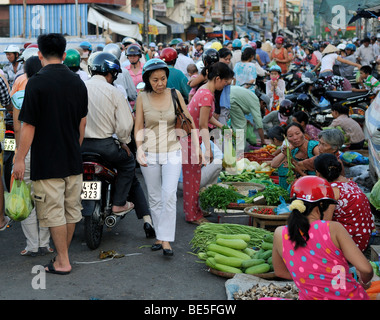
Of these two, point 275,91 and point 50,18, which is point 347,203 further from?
point 50,18

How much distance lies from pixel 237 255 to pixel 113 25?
33084 millimetres

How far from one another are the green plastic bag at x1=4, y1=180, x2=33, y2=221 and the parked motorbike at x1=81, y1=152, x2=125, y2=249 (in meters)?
0.72

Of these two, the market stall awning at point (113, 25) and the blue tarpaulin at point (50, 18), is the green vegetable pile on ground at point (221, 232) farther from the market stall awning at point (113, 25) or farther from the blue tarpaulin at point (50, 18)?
the blue tarpaulin at point (50, 18)

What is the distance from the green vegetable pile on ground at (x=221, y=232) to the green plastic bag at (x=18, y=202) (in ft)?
6.03

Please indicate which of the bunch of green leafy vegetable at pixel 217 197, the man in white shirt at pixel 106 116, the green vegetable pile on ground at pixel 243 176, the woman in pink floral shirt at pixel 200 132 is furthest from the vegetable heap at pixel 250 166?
the man in white shirt at pixel 106 116

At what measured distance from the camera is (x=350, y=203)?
5.98 metres

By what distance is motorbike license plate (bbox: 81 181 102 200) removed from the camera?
6.22 meters

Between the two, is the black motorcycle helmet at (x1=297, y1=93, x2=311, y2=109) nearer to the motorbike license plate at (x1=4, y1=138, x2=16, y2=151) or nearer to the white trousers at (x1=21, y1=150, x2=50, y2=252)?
the motorbike license plate at (x1=4, y1=138, x2=16, y2=151)

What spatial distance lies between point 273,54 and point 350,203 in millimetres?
15245

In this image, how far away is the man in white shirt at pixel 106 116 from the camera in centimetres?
637

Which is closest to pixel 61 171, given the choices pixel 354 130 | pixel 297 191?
pixel 297 191

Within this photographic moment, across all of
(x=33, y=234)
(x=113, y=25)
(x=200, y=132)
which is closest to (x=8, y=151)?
(x=33, y=234)

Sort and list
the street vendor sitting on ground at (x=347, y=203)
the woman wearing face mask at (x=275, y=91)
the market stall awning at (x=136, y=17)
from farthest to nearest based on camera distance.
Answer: the market stall awning at (x=136, y=17) → the woman wearing face mask at (x=275, y=91) → the street vendor sitting on ground at (x=347, y=203)
